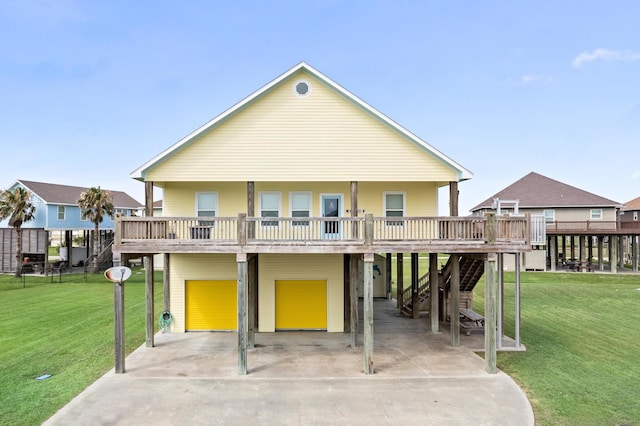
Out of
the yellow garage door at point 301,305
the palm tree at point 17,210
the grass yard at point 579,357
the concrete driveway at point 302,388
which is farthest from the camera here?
the palm tree at point 17,210

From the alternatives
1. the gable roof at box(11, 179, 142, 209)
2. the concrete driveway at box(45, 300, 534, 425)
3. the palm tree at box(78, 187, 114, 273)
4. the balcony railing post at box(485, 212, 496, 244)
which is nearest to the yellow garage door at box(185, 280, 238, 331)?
the concrete driveway at box(45, 300, 534, 425)

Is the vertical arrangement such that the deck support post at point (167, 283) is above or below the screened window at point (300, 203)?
below

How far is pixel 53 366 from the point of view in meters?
12.0

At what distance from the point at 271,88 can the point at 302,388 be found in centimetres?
1061

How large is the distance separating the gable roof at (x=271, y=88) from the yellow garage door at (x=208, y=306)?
17.4 feet

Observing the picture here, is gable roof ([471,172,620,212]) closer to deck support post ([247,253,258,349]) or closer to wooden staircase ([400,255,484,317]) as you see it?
wooden staircase ([400,255,484,317])

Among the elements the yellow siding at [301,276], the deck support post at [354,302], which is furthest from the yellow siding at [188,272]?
the deck support post at [354,302]

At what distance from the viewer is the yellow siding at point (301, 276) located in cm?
1647

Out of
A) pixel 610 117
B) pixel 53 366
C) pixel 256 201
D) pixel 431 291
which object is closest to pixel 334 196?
pixel 256 201

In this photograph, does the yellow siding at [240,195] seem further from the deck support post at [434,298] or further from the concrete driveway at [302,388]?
the concrete driveway at [302,388]

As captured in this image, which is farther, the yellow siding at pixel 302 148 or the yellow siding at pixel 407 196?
the yellow siding at pixel 407 196

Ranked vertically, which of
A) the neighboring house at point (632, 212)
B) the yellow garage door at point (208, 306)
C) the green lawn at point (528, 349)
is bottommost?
the green lawn at point (528, 349)

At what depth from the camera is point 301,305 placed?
653 inches

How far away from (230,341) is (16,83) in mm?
33927
